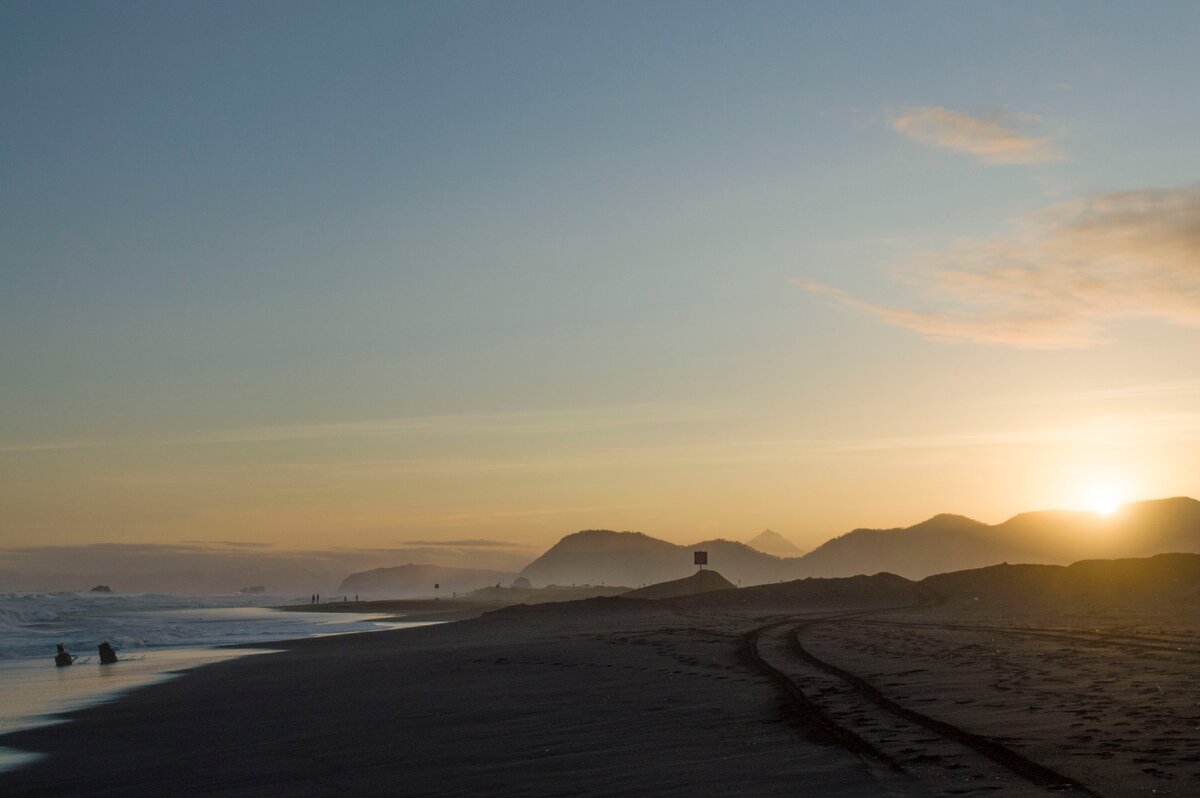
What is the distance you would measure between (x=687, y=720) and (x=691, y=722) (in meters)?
0.22

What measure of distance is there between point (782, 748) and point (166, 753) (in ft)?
32.3

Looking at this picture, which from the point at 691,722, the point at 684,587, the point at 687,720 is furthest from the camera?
the point at 684,587

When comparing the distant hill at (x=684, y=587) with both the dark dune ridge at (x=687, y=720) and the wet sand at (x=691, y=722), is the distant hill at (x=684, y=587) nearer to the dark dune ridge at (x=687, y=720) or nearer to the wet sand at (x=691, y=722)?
the dark dune ridge at (x=687, y=720)

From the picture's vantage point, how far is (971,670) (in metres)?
18.7

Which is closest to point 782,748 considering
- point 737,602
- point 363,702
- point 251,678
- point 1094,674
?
point 1094,674

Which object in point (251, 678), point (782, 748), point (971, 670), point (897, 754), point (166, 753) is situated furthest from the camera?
point (251, 678)

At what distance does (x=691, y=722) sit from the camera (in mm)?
14539

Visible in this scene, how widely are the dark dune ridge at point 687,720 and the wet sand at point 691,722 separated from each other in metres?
0.06

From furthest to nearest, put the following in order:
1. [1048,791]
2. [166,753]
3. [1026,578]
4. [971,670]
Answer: [1026,578] < [971,670] < [166,753] < [1048,791]

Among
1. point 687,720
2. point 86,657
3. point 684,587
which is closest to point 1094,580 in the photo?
point 684,587

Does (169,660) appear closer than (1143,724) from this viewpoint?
No

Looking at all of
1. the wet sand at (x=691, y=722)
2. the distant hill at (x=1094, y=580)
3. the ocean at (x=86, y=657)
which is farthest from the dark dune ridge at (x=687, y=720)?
the distant hill at (x=1094, y=580)

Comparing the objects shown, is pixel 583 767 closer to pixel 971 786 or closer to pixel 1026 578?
pixel 971 786

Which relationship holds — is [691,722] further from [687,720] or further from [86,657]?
[86,657]
